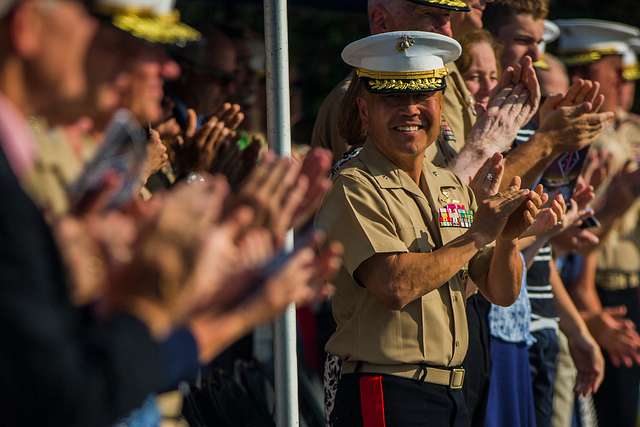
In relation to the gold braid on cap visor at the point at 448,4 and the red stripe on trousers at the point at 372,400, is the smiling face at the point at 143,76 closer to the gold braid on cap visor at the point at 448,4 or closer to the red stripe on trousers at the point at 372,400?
the red stripe on trousers at the point at 372,400

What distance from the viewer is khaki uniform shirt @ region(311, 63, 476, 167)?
15.1 feet

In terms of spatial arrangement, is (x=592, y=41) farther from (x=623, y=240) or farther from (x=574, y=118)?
(x=574, y=118)

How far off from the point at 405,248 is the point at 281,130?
0.50 m

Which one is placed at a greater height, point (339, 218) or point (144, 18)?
point (144, 18)

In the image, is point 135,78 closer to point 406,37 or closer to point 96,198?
point 96,198

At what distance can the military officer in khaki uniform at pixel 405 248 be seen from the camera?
3785mm

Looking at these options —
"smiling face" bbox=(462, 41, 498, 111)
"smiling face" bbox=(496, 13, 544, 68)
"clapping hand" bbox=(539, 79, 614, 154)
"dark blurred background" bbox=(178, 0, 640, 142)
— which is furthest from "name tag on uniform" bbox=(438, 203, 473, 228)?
"dark blurred background" bbox=(178, 0, 640, 142)

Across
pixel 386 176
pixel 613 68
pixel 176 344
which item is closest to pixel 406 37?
pixel 386 176

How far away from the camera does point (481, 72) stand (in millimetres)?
5234

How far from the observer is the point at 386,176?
3.97 meters

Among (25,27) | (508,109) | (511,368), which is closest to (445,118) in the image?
(508,109)

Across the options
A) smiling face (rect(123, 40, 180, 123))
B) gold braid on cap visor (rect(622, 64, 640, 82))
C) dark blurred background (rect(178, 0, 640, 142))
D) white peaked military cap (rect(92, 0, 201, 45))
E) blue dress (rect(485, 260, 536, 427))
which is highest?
dark blurred background (rect(178, 0, 640, 142))

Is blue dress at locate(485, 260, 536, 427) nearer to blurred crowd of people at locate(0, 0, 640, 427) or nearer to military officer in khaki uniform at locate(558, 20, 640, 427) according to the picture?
blurred crowd of people at locate(0, 0, 640, 427)

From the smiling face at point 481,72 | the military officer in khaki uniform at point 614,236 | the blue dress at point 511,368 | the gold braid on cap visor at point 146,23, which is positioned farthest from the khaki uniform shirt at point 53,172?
the military officer in khaki uniform at point 614,236
